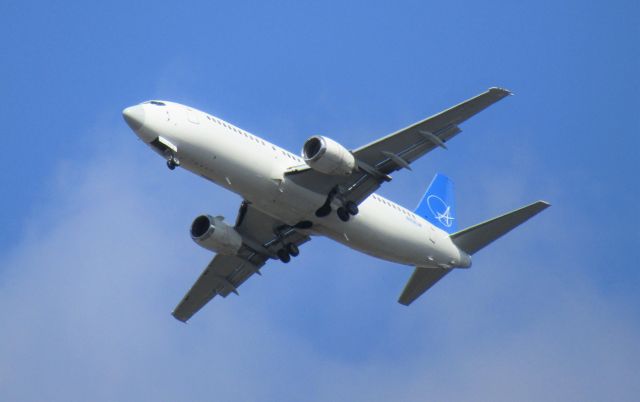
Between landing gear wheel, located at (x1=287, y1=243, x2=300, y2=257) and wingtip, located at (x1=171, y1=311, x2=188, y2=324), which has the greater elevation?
landing gear wheel, located at (x1=287, y1=243, x2=300, y2=257)

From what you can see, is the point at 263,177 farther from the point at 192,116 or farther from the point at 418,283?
the point at 418,283

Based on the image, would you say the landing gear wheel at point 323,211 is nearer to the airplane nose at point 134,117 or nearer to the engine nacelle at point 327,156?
the engine nacelle at point 327,156

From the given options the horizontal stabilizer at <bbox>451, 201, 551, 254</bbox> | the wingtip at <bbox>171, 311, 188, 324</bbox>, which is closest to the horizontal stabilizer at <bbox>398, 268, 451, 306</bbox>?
the horizontal stabilizer at <bbox>451, 201, 551, 254</bbox>

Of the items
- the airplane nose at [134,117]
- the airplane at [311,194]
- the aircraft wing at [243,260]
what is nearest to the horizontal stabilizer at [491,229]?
the airplane at [311,194]

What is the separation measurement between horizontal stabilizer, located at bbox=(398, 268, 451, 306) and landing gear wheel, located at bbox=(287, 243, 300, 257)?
530 cm

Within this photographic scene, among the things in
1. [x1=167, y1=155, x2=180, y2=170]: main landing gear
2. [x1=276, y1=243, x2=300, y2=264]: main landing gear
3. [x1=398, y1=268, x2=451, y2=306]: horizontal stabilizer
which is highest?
[x1=398, y1=268, x2=451, y2=306]: horizontal stabilizer

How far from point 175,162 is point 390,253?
1057 cm

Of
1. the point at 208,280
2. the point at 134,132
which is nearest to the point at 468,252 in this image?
the point at 208,280

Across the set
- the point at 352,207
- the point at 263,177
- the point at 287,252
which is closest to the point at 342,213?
the point at 352,207

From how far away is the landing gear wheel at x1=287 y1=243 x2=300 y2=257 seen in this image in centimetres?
5575

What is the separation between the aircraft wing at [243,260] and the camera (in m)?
55.2

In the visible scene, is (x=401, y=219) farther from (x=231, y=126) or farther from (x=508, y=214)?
(x=231, y=126)

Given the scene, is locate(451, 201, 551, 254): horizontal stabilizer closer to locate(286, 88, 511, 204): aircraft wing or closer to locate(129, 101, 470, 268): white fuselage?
locate(129, 101, 470, 268): white fuselage

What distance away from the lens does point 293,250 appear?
55781 mm
